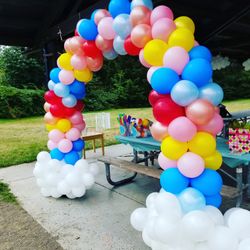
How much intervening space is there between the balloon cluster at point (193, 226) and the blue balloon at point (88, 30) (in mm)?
2034

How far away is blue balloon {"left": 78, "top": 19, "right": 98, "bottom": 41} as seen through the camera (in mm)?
3273

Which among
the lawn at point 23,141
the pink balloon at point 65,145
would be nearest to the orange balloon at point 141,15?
the pink balloon at point 65,145

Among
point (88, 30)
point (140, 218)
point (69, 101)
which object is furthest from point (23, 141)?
point (140, 218)

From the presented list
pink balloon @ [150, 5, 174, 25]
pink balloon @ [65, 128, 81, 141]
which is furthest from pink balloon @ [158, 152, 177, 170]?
pink balloon @ [65, 128, 81, 141]

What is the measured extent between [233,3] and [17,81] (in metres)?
16.0

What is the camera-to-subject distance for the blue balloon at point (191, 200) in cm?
226

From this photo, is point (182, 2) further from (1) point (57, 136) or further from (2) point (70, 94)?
(1) point (57, 136)

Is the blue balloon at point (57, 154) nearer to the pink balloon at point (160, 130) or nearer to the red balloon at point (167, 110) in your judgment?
the pink balloon at point (160, 130)

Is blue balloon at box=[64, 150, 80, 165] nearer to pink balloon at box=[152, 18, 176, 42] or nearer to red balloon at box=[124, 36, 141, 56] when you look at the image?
red balloon at box=[124, 36, 141, 56]

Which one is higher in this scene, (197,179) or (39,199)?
(197,179)

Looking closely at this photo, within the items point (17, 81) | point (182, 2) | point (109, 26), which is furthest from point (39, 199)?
point (17, 81)

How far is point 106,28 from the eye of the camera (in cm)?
302

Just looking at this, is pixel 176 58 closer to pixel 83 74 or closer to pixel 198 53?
pixel 198 53

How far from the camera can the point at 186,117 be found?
2363 millimetres
